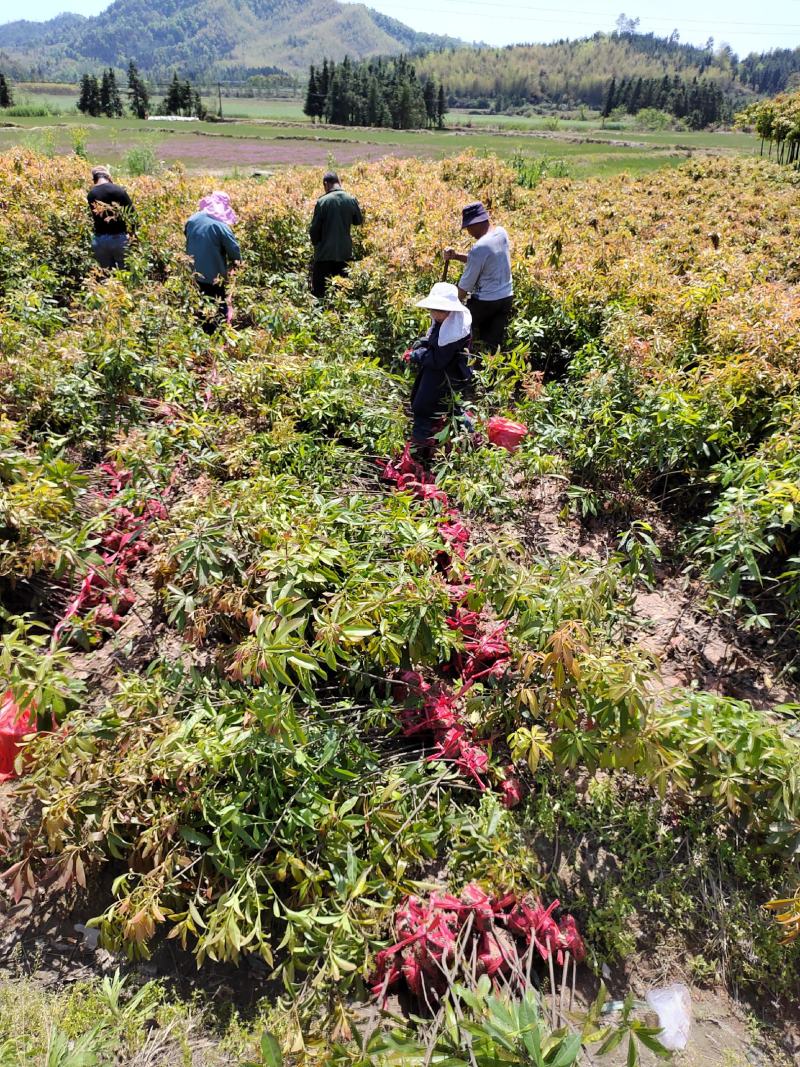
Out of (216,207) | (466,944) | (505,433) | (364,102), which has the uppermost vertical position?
(364,102)

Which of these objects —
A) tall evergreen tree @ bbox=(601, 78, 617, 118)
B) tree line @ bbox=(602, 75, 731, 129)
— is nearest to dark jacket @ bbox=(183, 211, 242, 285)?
tree line @ bbox=(602, 75, 731, 129)

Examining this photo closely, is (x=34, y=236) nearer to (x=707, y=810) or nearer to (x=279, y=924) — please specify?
(x=279, y=924)

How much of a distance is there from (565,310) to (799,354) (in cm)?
210

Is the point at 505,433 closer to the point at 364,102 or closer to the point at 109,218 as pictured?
the point at 109,218

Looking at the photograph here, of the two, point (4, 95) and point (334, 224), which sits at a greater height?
point (4, 95)

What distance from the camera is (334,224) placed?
6062 mm

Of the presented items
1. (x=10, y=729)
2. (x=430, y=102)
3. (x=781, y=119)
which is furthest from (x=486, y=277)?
(x=430, y=102)

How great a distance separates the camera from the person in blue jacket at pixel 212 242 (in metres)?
5.79

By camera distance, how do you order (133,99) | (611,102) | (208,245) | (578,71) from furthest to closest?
(578,71), (611,102), (133,99), (208,245)

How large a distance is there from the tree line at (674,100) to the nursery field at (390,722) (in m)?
96.3

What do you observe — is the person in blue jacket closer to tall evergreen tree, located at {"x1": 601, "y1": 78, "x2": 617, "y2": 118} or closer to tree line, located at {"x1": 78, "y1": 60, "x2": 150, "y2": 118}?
tree line, located at {"x1": 78, "y1": 60, "x2": 150, "y2": 118}

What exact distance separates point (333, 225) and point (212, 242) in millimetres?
1109

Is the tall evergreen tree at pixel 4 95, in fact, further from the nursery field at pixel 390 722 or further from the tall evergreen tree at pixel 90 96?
the nursery field at pixel 390 722

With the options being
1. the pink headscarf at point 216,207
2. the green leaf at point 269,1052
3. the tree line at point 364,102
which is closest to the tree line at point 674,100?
the tree line at point 364,102
